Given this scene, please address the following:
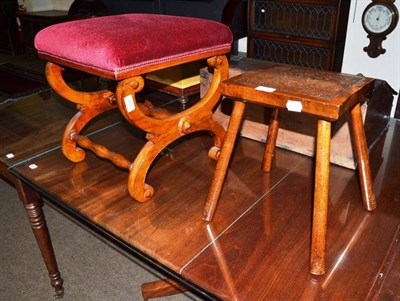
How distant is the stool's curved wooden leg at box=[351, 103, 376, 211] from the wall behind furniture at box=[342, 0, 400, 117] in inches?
37.9

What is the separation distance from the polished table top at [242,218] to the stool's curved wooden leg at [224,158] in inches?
1.4

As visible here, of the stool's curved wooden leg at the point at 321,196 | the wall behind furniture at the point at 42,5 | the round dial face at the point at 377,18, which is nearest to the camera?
the stool's curved wooden leg at the point at 321,196

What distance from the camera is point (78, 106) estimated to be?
121 cm

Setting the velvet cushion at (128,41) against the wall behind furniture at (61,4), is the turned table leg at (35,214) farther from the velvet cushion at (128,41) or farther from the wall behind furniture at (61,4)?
the wall behind furniture at (61,4)

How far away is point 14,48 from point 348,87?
Answer: 11.9 feet

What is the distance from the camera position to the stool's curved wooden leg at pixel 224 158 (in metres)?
0.84

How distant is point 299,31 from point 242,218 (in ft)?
3.79

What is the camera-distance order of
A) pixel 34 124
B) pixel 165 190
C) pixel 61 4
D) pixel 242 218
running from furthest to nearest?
pixel 61 4, pixel 34 124, pixel 165 190, pixel 242 218

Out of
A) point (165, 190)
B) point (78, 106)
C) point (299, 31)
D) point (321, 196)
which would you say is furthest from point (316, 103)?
point (299, 31)

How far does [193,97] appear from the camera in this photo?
1.71 metres

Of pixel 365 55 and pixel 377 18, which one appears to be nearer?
pixel 377 18

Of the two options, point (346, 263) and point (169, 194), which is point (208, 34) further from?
point (346, 263)

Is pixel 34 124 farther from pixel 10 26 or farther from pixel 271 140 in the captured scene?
pixel 10 26

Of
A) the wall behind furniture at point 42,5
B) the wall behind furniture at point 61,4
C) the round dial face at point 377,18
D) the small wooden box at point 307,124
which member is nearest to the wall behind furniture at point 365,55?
the round dial face at point 377,18
